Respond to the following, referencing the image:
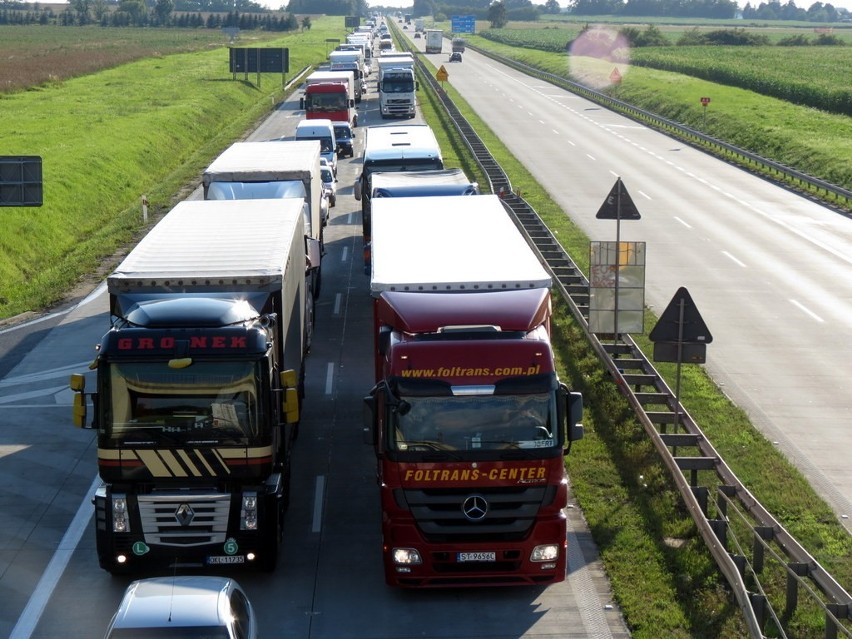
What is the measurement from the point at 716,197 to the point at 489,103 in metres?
36.4

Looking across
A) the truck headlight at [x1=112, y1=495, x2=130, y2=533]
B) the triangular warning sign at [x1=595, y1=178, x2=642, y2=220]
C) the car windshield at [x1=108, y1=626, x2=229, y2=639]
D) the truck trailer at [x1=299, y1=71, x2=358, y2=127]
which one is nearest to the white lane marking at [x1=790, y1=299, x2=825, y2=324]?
the triangular warning sign at [x1=595, y1=178, x2=642, y2=220]

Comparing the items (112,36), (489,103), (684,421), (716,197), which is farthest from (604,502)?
(112,36)

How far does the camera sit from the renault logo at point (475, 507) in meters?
12.4

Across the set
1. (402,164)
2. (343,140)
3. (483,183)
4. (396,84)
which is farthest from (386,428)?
(396,84)

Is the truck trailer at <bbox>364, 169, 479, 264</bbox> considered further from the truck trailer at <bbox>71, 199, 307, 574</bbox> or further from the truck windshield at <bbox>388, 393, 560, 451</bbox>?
the truck windshield at <bbox>388, 393, 560, 451</bbox>

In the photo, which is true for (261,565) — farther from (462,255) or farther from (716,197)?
(716,197)

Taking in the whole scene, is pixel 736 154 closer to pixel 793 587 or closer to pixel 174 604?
pixel 793 587

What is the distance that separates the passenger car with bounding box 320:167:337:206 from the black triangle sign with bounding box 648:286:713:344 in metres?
23.0

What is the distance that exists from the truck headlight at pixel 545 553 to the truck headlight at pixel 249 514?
2937 millimetres

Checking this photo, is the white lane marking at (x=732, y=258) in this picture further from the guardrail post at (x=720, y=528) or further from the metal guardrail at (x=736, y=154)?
the guardrail post at (x=720, y=528)

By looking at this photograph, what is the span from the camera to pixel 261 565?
521 inches

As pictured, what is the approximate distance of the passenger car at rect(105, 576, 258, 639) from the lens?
31.8 ft

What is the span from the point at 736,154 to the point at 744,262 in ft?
81.0

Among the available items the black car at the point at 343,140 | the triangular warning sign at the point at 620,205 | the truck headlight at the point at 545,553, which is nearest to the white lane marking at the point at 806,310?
the triangular warning sign at the point at 620,205
